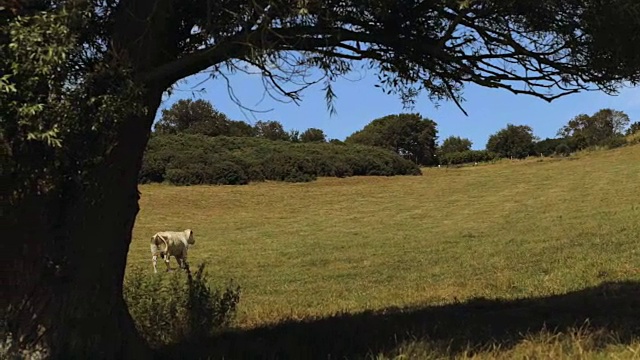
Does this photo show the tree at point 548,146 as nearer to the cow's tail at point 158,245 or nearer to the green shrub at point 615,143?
the green shrub at point 615,143

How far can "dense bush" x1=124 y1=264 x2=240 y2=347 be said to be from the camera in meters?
6.79

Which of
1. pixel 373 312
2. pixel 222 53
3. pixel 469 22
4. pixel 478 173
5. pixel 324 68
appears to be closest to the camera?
pixel 222 53

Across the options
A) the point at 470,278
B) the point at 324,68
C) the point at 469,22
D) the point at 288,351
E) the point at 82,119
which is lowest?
the point at 470,278

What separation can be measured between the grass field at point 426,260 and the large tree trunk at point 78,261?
1.06 metres

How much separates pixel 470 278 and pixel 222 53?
9.36 meters

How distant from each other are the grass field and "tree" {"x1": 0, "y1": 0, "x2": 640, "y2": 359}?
1.34m

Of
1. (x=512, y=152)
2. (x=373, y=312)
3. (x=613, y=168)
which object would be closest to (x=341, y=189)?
(x=613, y=168)

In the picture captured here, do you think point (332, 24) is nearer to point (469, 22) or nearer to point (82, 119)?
point (469, 22)

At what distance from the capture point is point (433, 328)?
21.6ft

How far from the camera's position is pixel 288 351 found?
572 cm

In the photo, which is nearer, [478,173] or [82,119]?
[82,119]

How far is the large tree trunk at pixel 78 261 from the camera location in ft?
16.2

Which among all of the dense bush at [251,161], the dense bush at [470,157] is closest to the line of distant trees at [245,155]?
the dense bush at [251,161]

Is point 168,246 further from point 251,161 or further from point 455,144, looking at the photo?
point 455,144
